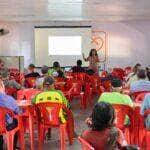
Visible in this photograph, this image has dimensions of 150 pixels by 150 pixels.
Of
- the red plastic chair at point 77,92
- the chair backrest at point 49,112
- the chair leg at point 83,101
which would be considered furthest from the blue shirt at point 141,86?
the chair leg at point 83,101

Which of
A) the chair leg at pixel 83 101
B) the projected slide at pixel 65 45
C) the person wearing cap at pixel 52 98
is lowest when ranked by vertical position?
the chair leg at pixel 83 101

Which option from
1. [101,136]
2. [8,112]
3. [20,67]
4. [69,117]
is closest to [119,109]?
[69,117]

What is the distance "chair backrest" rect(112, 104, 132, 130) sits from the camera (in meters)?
5.41

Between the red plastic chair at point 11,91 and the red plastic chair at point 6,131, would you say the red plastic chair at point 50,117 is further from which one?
the red plastic chair at point 11,91

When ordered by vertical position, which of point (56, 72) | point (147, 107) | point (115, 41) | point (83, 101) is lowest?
point (83, 101)

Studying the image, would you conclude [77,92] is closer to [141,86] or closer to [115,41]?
[141,86]

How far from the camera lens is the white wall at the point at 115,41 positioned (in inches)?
640

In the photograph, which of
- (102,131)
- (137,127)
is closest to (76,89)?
(137,127)

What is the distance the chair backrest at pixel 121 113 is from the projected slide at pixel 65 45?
11.2m

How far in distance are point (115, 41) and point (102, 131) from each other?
13128 mm

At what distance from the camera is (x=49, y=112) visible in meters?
5.77

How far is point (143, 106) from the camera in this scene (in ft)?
16.7

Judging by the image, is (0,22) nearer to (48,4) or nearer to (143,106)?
(48,4)

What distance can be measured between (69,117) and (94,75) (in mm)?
5496
